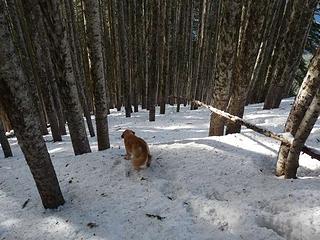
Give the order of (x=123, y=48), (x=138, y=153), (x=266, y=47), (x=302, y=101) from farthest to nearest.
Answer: (x=123, y=48)
(x=266, y=47)
(x=138, y=153)
(x=302, y=101)

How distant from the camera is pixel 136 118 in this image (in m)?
14.5

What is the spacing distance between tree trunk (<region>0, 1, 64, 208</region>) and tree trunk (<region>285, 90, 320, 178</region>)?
3.26 m

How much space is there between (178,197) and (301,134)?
1.84 meters

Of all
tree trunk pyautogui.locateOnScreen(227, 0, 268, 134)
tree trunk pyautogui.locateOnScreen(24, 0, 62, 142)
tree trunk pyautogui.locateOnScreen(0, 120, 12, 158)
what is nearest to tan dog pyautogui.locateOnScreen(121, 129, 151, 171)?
tree trunk pyautogui.locateOnScreen(227, 0, 268, 134)

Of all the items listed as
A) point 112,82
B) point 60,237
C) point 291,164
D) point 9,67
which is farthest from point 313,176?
point 112,82

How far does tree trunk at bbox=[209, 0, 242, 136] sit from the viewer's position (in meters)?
5.59

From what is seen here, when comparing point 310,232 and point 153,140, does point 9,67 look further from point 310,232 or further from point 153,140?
point 153,140

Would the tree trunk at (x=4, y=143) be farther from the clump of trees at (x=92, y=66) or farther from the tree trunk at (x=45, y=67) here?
the tree trunk at (x=45, y=67)

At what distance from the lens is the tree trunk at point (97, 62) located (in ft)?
18.1

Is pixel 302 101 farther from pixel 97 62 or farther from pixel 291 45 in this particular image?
pixel 291 45

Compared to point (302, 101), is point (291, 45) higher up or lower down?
lower down

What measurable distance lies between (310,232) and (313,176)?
1.48 m

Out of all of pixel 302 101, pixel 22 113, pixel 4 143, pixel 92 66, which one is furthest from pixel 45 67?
pixel 302 101

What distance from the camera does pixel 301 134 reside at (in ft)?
12.5
